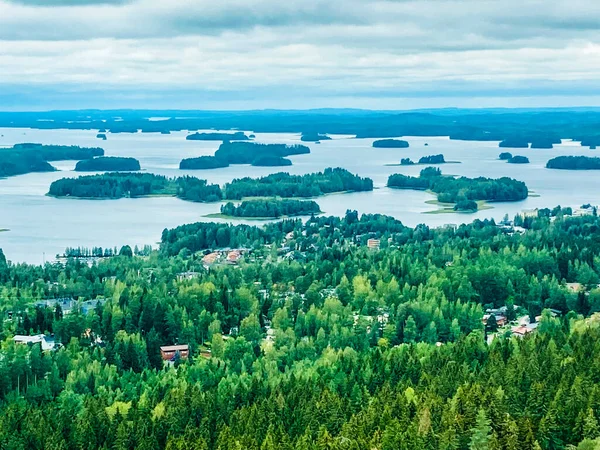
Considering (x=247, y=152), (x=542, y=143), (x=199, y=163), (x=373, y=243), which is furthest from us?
(x=542, y=143)

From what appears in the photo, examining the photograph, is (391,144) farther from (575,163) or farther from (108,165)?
(108,165)

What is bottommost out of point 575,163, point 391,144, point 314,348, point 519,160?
point 314,348

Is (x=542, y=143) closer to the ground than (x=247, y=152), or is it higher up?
closer to the ground

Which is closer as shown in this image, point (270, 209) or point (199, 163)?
point (270, 209)

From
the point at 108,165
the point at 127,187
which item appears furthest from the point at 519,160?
the point at 127,187

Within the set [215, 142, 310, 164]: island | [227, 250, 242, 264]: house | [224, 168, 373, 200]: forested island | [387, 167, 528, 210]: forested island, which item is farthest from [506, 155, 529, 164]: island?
[227, 250, 242, 264]: house

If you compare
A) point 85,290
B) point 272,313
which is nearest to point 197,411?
point 272,313

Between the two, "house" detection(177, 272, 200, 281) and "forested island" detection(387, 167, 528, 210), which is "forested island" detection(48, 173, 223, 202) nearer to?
"forested island" detection(387, 167, 528, 210)
